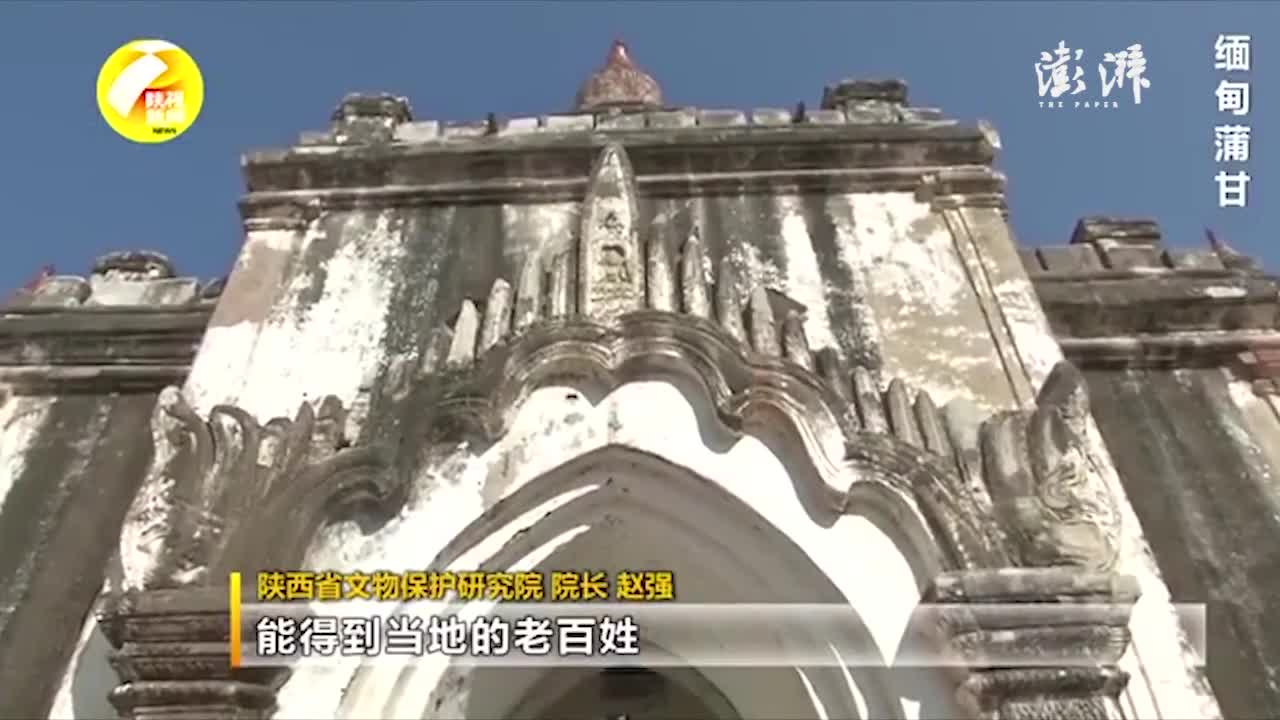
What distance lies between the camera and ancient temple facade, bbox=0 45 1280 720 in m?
5.30

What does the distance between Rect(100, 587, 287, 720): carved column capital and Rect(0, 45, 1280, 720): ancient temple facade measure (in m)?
0.01

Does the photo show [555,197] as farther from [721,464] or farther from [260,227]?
[721,464]

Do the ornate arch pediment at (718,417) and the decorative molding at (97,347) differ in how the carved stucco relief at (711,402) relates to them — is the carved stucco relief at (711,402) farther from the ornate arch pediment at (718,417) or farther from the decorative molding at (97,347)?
the decorative molding at (97,347)

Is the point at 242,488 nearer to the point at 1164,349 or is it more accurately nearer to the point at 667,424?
the point at 667,424

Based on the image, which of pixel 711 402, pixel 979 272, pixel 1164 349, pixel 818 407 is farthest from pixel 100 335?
pixel 1164 349

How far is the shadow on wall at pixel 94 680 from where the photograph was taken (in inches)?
222

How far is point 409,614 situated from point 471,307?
78.1 inches

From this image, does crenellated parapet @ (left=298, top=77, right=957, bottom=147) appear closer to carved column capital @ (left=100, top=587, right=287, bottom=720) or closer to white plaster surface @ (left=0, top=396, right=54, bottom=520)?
white plaster surface @ (left=0, top=396, right=54, bottom=520)

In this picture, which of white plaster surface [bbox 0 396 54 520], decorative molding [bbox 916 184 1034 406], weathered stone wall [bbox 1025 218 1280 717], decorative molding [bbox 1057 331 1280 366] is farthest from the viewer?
decorative molding [bbox 1057 331 1280 366]

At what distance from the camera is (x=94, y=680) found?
18.9 ft

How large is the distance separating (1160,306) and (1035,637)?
4098 mm

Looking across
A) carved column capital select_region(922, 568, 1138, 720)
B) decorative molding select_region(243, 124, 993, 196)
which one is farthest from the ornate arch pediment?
decorative molding select_region(243, 124, 993, 196)
